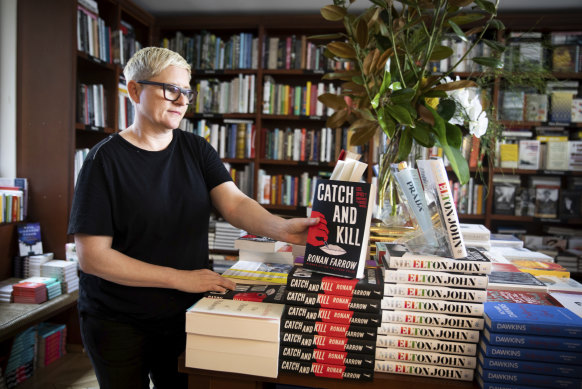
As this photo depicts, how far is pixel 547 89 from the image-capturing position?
338 centimetres

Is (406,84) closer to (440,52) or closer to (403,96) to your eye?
(440,52)

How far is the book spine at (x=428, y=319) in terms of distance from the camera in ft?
2.95

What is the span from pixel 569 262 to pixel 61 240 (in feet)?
12.3

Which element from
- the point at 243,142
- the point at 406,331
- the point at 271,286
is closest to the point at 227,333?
the point at 271,286

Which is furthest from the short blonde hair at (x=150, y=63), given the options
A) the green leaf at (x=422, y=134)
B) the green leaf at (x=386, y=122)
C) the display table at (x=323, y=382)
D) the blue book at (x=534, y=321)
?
the blue book at (x=534, y=321)

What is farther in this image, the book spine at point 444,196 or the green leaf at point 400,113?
the green leaf at point 400,113

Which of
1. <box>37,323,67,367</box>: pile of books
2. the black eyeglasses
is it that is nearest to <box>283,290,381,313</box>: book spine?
the black eyeglasses

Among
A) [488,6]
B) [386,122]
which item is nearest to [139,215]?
[386,122]

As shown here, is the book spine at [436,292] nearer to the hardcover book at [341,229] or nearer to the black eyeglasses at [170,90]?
the hardcover book at [341,229]

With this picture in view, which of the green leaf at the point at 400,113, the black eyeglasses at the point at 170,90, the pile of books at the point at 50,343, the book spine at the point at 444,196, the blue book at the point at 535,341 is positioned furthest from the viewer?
the pile of books at the point at 50,343

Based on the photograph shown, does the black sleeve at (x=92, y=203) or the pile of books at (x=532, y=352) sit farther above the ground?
the black sleeve at (x=92, y=203)

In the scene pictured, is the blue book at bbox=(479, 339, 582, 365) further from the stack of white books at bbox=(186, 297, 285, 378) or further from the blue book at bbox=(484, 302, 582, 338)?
the stack of white books at bbox=(186, 297, 285, 378)

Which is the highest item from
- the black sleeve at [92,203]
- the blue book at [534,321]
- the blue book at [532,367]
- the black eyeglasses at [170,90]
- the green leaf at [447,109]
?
the black eyeglasses at [170,90]

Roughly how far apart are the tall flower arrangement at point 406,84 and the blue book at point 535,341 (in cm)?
44
